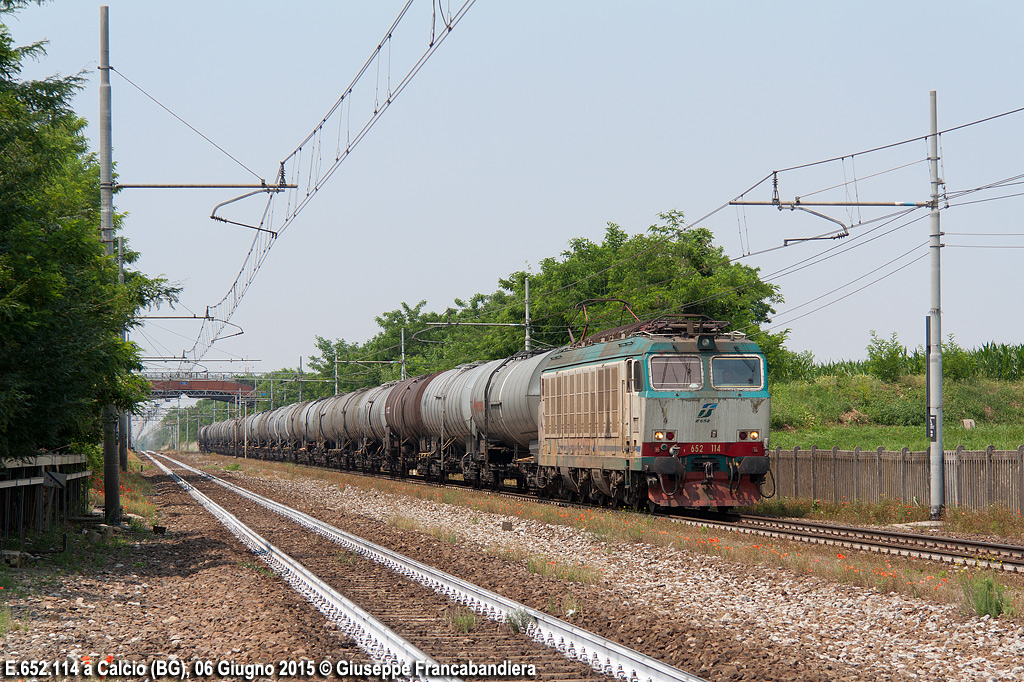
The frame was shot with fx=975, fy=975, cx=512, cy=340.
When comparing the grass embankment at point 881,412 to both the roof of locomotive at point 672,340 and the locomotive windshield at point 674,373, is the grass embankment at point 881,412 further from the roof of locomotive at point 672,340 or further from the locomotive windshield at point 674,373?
the locomotive windshield at point 674,373

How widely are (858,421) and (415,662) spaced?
4740 cm

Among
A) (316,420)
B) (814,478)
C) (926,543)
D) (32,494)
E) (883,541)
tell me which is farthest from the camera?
(316,420)

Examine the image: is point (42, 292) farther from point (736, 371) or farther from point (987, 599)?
point (736, 371)

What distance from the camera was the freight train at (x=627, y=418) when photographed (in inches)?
768

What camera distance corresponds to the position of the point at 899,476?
22109 mm

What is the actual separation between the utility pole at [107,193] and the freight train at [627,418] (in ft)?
33.1

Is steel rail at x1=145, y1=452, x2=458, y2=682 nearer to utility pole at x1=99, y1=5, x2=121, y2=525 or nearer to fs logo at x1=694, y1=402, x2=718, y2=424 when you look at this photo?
utility pole at x1=99, y1=5, x2=121, y2=525

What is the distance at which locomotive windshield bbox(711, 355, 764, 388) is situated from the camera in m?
20.0

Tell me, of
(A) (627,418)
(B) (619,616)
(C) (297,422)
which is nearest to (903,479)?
(A) (627,418)

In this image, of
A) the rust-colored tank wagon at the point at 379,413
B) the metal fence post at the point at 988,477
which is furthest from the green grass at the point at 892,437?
the rust-colored tank wagon at the point at 379,413

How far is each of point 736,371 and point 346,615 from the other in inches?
497

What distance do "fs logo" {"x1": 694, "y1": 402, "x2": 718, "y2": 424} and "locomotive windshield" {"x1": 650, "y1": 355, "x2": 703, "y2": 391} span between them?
0.43 metres

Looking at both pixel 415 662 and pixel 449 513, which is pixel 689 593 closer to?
pixel 415 662

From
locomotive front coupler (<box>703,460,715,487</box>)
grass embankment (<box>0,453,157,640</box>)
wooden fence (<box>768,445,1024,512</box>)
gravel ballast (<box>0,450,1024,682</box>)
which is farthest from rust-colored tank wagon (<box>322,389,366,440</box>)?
gravel ballast (<box>0,450,1024,682</box>)
